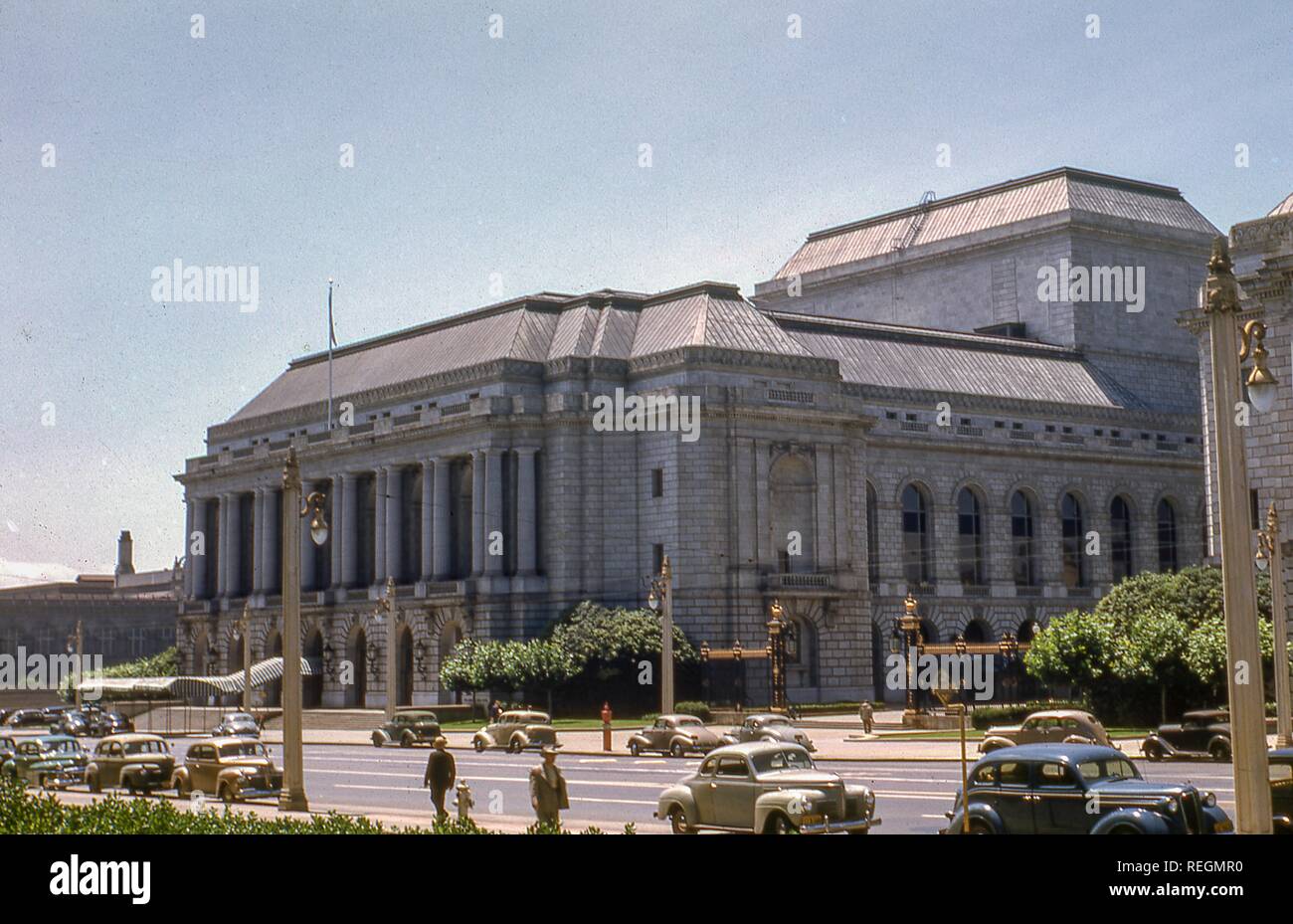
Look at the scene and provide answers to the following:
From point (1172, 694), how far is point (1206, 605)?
7.22 meters

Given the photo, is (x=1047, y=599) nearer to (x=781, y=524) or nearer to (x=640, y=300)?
(x=781, y=524)

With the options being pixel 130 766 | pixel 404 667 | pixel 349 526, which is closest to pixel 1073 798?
pixel 130 766

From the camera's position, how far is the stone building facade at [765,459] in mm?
98250

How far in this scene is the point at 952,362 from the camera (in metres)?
118

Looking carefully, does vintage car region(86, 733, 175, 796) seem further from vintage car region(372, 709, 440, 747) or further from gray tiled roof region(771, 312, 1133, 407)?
gray tiled roof region(771, 312, 1133, 407)

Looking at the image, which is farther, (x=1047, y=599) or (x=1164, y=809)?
(x=1047, y=599)

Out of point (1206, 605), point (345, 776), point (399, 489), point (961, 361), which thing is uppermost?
point (961, 361)

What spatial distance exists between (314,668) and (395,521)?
13.1 m

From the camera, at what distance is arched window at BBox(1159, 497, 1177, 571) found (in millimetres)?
121500

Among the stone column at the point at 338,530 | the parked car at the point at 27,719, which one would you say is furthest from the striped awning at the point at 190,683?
the stone column at the point at 338,530
